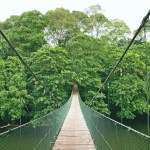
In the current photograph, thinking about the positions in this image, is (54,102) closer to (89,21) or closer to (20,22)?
(20,22)

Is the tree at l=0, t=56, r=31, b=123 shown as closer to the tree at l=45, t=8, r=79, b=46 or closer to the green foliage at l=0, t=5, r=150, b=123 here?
the green foliage at l=0, t=5, r=150, b=123

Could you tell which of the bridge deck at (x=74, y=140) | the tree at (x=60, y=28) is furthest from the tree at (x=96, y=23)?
the bridge deck at (x=74, y=140)

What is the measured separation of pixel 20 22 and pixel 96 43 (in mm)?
5772

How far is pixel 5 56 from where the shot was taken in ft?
60.5

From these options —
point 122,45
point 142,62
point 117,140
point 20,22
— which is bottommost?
point 117,140

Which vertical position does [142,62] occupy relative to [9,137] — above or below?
above

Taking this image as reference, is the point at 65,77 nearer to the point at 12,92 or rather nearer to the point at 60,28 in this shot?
the point at 12,92

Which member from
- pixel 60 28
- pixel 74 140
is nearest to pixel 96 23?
pixel 60 28

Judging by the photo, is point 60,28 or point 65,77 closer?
point 65,77

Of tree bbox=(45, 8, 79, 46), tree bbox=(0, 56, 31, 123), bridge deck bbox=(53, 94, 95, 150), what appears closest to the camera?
bridge deck bbox=(53, 94, 95, 150)

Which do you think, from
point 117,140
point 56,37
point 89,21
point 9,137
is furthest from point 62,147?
point 89,21

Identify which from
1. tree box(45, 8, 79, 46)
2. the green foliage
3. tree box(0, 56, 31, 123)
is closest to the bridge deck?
the green foliage

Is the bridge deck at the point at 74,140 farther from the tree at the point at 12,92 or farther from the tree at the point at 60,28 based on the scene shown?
the tree at the point at 60,28

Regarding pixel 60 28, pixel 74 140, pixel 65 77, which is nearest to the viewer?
pixel 74 140
